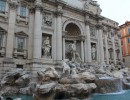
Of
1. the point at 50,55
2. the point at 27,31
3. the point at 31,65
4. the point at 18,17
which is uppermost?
the point at 18,17

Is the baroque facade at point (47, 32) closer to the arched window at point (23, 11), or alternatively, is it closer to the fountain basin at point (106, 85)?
the arched window at point (23, 11)

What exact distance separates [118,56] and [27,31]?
56.7ft

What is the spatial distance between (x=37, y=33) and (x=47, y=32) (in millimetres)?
1563

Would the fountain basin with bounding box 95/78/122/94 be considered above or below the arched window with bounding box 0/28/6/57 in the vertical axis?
below

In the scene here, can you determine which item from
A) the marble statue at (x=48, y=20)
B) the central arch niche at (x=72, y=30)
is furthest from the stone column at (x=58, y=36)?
Result: the central arch niche at (x=72, y=30)

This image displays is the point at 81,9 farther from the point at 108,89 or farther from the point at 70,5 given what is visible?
the point at 108,89

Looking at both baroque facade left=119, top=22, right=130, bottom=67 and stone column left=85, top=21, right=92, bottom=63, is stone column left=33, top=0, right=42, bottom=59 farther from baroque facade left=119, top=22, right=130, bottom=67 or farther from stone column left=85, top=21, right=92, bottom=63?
baroque facade left=119, top=22, right=130, bottom=67

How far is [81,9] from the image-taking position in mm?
20281

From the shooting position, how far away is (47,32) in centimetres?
1678

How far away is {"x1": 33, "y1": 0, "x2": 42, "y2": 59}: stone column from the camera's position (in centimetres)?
1504

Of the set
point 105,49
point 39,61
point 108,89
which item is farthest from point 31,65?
point 105,49

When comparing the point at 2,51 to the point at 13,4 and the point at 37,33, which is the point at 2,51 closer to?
the point at 37,33

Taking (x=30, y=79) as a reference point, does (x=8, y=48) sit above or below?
above

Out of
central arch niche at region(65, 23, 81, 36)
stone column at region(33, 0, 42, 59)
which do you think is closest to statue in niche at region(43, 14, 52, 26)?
stone column at region(33, 0, 42, 59)
